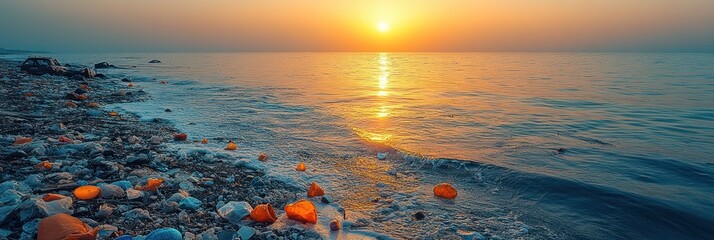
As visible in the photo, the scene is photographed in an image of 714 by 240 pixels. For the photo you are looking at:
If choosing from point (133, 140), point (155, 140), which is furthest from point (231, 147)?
point (133, 140)

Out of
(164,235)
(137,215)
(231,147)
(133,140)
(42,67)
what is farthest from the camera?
(42,67)

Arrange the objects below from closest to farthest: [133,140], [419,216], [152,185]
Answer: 1. [419,216]
2. [152,185]
3. [133,140]

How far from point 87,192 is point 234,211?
1.65 meters

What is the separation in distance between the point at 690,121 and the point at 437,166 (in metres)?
10.7

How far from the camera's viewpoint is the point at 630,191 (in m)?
5.91

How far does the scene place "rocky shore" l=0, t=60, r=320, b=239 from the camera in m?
3.67

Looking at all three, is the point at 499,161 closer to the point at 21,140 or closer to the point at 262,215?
the point at 262,215

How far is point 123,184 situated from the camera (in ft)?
15.2

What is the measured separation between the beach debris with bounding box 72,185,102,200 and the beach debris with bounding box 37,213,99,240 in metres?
0.86

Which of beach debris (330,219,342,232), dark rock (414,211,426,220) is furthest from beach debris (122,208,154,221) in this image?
dark rock (414,211,426,220)

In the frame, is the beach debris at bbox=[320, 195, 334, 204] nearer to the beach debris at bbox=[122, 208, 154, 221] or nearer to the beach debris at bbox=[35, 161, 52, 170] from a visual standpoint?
the beach debris at bbox=[122, 208, 154, 221]

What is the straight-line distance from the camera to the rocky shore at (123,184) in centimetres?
367

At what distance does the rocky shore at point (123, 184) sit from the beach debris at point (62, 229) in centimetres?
14

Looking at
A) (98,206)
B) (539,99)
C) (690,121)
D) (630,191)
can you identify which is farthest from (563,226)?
(539,99)
